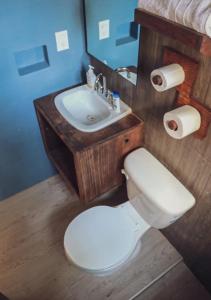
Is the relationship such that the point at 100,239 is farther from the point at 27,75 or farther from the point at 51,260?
the point at 27,75

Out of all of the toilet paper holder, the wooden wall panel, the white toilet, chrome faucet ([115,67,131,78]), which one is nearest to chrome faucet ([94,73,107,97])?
chrome faucet ([115,67,131,78])

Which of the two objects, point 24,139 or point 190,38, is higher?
point 190,38

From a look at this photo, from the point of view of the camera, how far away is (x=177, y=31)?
796mm

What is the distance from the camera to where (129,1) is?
114 centimetres

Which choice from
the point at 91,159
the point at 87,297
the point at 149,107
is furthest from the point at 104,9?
the point at 87,297

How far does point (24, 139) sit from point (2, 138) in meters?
0.15

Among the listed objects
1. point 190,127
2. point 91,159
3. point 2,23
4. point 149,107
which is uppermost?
point 2,23

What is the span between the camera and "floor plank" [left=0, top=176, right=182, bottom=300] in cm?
145

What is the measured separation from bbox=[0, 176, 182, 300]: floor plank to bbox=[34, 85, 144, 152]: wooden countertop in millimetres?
743

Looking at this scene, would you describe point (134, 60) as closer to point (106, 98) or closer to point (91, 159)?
point (106, 98)

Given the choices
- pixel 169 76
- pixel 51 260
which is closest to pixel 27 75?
pixel 169 76

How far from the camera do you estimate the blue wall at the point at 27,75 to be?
1.21 meters

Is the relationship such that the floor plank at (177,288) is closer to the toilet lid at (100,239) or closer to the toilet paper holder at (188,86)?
the toilet lid at (100,239)

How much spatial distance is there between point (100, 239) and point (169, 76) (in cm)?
88
